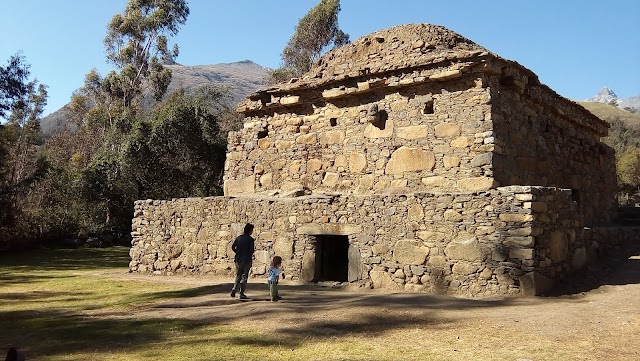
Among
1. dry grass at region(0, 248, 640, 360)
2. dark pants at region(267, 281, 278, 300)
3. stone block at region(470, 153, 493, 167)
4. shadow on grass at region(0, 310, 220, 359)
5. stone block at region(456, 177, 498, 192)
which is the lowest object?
shadow on grass at region(0, 310, 220, 359)

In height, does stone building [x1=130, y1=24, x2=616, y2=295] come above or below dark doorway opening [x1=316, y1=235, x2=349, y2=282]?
above

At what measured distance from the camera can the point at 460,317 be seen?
20.3 feet

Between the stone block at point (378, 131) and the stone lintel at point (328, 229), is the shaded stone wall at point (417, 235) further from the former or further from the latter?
the stone block at point (378, 131)

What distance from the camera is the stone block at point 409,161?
9852mm

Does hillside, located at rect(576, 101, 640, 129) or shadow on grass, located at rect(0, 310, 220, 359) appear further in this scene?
hillside, located at rect(576, 101, 640, 129)

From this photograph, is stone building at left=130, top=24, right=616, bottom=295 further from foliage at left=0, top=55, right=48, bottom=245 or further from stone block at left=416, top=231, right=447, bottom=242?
foliage at left=0, top=55, right=48, bottom=245

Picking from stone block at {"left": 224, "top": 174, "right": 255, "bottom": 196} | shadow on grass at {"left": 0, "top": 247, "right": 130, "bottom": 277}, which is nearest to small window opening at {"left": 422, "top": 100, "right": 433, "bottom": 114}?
stone block at {"left": 224, "top": 174, "right": 255, "bottom": 196}

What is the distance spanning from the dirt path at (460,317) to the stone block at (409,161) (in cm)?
295

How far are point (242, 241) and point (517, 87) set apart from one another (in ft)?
22.3

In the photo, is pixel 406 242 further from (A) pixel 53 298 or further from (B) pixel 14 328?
(A) pixel 53 298

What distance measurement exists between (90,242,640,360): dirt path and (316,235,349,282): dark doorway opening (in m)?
0.84

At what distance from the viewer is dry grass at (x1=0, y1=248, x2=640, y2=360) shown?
16.1ft

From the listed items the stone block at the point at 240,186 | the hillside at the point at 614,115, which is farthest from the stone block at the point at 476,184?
the hillside at the point at 614,115

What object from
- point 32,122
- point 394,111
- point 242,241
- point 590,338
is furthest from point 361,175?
point 32,122
